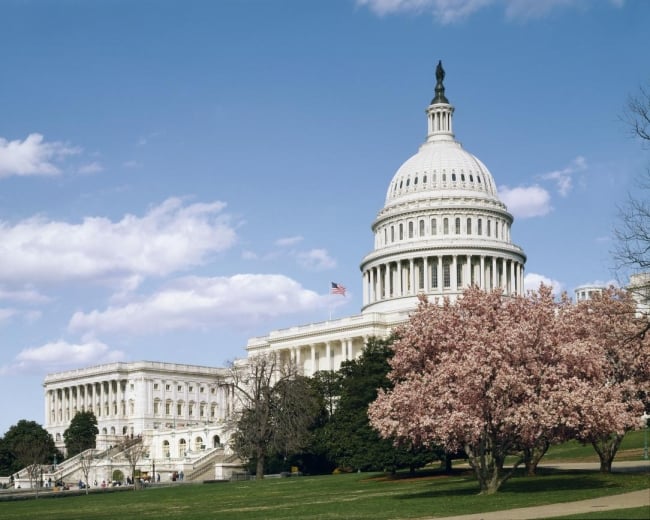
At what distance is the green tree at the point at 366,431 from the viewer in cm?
6919

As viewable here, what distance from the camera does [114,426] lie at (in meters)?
183

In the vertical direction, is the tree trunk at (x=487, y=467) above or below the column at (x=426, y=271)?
below

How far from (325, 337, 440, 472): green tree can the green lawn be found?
1374 mm

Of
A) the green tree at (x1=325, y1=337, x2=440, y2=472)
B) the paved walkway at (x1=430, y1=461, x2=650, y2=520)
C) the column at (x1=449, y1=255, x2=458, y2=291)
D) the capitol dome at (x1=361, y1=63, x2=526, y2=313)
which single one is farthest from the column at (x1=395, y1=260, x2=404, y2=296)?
the paved walkway at (x1=430, y1=461, x2=650, y2=520)

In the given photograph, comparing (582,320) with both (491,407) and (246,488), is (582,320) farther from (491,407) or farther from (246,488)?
(246,488)

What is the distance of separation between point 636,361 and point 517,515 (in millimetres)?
24375

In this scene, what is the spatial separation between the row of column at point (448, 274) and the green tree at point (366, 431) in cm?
6356

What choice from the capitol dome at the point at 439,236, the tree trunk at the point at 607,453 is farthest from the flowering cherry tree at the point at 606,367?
the capitol dome at the point at 439,236

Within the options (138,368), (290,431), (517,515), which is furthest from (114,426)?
(517,515)

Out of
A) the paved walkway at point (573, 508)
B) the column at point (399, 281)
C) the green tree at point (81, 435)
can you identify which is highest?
the column at point (399, 281)

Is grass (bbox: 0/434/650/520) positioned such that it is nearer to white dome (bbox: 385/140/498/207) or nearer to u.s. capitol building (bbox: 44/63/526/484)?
u.s. capitol building (bbox: 44/63/526/484)

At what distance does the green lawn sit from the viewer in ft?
137

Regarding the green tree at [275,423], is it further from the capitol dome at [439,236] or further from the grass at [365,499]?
the capitol dome at [439,236]

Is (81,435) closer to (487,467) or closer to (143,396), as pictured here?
(143,396)
